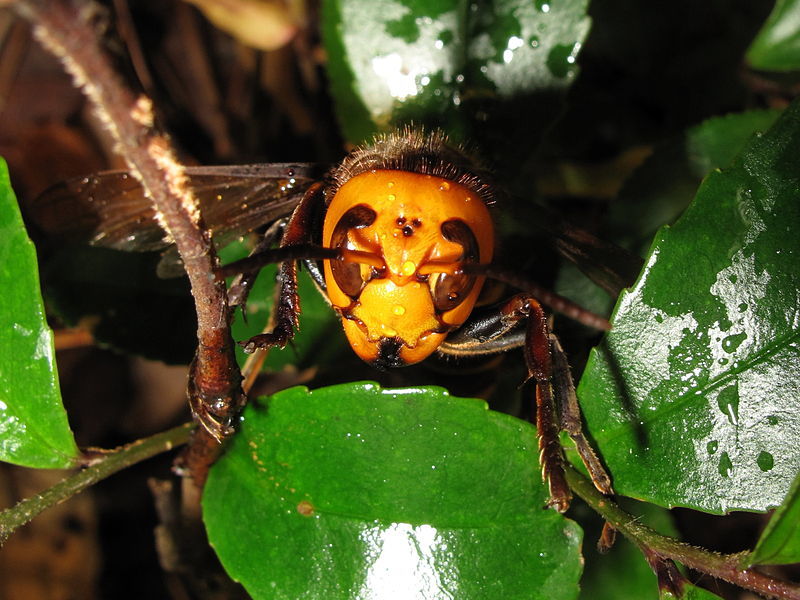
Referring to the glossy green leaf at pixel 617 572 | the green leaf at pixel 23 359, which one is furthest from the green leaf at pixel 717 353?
the green leaf at pixel 23 359

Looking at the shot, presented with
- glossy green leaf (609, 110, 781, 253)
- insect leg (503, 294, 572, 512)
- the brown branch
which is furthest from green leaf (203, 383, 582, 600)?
glossy green leaf (609, 110, 781, 253)

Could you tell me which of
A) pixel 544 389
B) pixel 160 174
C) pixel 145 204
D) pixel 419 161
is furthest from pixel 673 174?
pixel 160 174

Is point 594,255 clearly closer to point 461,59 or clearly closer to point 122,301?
point 461,59

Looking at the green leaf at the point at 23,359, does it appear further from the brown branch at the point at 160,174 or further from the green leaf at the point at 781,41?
the green leaf at the point at 781,41

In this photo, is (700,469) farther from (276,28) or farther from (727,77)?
(276,28)

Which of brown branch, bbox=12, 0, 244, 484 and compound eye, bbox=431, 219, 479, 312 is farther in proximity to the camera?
compound eye, bbox=431, 219, 479, 312

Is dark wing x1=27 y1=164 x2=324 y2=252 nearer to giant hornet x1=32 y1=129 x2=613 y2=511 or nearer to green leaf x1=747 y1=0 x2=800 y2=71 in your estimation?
giant hornet x1=32 y1=129 x2=613 y2=511

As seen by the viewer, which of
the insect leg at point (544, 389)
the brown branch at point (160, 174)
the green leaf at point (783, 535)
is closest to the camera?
the brown branch at point (160, 174)
